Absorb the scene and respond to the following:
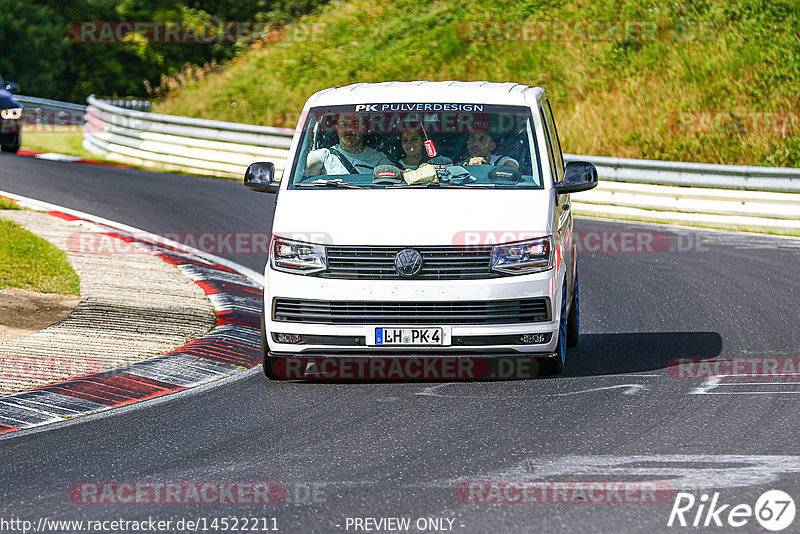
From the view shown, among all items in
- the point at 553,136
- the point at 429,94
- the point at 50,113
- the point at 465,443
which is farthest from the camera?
the point at 50,113

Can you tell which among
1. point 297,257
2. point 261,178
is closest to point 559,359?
point 297,257

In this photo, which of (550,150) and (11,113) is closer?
(550,150)

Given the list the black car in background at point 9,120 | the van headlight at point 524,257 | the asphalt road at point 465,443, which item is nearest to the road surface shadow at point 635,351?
the asphalt road at point 465,443

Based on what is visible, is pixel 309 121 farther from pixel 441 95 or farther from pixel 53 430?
pixel 53 430

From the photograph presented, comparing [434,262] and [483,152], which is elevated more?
[483,152]

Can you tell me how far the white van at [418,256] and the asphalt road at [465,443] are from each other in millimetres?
373

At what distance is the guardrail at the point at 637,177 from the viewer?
724 inches

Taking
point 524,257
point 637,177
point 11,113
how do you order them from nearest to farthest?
point 524,257 → point 637,177 → point 11,113

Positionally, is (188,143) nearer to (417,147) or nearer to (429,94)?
(429,94)

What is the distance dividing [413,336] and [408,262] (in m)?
0.49

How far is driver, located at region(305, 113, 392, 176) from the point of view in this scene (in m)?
9.25

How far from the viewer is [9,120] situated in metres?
26.0

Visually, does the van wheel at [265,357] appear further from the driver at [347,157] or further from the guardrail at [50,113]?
the guardrail at [50,113]

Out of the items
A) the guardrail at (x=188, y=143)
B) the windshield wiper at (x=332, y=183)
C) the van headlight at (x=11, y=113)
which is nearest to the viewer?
the windshield wiper at (x=332, y=183)
